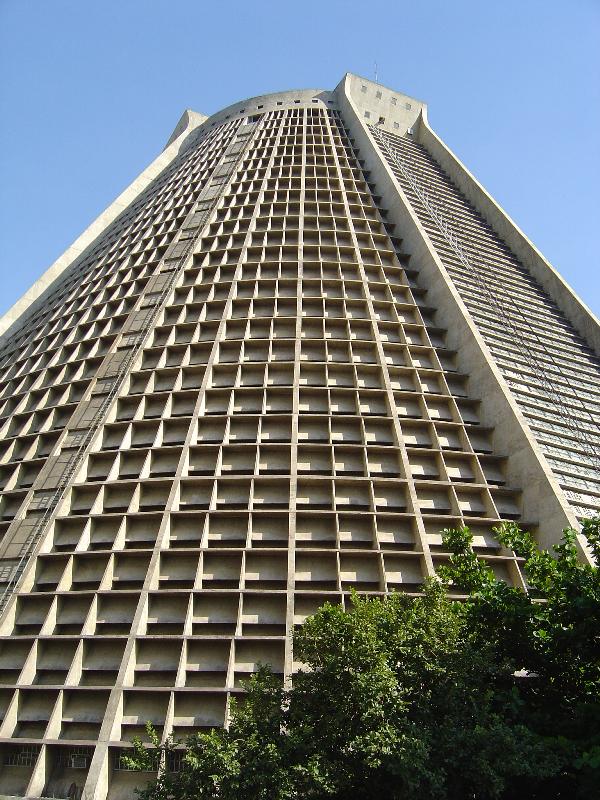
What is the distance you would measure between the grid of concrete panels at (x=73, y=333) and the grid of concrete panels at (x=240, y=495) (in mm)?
2763

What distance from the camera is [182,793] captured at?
9008 mm

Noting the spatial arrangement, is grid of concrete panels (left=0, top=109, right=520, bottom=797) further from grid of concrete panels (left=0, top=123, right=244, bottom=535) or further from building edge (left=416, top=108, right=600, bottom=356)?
building edge (left=416, top=108, right=600, bottom=356)

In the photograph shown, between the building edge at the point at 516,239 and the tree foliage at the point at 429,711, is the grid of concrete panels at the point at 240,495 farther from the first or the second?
the building edge at the point at 516,239

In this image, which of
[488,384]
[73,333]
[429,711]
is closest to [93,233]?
[73,333]

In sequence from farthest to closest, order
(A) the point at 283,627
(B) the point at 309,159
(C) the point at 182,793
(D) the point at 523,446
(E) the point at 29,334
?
(B) the point at 309,159, (E) the point at 29,334, (D) the point at 523,446, (A) the point at 283,627, (C) the point at 182,793

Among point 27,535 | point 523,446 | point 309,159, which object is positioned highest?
point 309,159

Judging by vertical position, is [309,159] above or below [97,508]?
above

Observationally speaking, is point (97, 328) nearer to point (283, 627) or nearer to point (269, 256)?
point (269, 256)

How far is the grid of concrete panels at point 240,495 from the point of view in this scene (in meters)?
14.0

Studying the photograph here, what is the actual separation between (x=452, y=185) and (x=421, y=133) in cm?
812

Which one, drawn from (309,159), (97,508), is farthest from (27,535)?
(309,159)

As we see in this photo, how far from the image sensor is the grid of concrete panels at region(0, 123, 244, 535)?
21.5 m

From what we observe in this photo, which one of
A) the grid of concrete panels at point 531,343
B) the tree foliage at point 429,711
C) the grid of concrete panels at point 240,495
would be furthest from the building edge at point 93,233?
the tree foliage at point 429,711

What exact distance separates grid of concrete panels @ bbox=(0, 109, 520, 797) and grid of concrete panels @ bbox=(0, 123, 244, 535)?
2763mm
